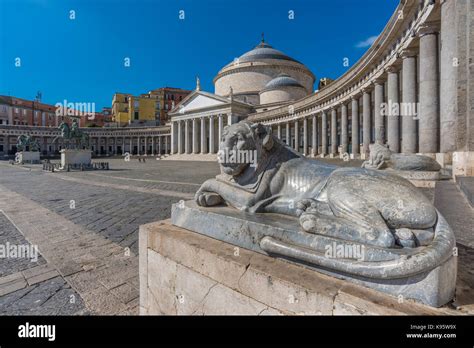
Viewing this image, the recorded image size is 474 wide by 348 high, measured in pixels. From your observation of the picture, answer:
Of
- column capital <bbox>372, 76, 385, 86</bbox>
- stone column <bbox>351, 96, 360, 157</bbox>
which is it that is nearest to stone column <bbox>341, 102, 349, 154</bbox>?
stone column <bbox>351, 96, 360, 157</bbox>

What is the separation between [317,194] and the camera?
1.87 metres

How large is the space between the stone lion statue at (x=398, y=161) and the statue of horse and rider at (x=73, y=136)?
79.5 ft

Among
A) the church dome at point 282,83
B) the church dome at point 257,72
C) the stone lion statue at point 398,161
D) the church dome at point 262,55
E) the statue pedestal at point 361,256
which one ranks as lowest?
the statue pedestal at point 361,256

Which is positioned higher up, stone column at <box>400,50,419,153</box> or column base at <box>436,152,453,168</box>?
stone column at <box>400,50,419,153</box>

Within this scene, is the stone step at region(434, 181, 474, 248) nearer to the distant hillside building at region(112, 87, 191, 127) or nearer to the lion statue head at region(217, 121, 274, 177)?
the lion statue head at region(217, 121, 274, 177)

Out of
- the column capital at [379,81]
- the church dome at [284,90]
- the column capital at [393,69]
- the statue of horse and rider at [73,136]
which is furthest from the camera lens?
the church dome at [284,90]

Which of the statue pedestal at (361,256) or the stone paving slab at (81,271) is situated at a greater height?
the statue pedestal at (361,256)

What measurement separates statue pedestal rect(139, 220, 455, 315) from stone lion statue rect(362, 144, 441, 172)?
6.89 metres

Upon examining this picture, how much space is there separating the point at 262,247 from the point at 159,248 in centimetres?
99

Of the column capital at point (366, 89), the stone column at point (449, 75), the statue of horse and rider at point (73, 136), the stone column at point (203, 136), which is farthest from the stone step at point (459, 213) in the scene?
the stone column at point (203, 136)

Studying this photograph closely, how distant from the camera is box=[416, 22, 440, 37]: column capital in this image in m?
10.5

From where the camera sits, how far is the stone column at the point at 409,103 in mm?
12445

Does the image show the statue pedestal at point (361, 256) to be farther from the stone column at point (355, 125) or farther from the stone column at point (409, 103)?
the stone column at point (355, 125)
